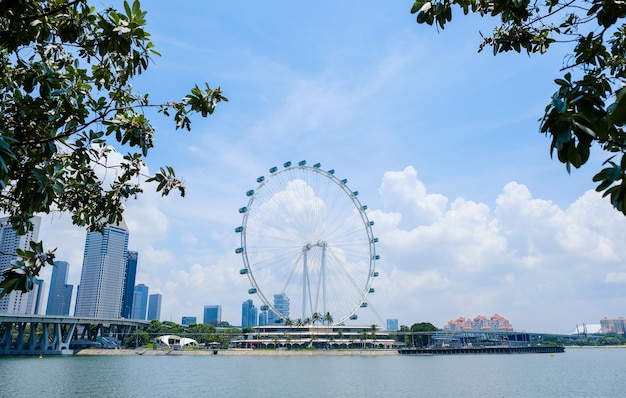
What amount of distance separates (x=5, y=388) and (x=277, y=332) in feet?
340

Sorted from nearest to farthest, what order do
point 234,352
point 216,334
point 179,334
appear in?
point 234,352
point 216,334
point 179,334

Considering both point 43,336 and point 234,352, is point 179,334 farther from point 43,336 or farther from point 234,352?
point 43,336

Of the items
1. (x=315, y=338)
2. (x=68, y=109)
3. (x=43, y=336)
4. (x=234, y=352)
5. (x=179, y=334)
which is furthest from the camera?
(x=179, y=334)

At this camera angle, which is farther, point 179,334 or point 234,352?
point 179,334

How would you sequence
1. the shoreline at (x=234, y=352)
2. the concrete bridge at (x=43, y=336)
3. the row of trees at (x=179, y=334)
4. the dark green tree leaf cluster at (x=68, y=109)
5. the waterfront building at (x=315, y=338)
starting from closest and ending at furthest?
1. the dark green tree leaf cluster at (x=68, y=109)
2. the concrete bridge at (x=43, y=336)
3. the shoreline at (x=234, y=352)
4. the waterfront building at (x=315, y=338)
5. the row of trees at (x=179, y=334)

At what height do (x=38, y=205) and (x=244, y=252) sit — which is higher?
(x=244, y=252)

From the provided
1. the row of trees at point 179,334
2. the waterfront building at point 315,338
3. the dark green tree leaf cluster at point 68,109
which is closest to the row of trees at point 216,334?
the row of trees at point 179,334

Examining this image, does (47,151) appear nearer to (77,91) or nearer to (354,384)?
(77,91)

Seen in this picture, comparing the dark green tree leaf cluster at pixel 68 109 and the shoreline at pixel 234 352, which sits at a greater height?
the dark green tree leaf cluster at pixel 68 109

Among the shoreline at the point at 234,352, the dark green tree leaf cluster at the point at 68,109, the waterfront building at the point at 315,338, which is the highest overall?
the dark green tree leaf cluster at the point at 68,109

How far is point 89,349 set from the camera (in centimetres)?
11906

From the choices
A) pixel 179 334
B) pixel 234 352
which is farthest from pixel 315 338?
pixel 179 334

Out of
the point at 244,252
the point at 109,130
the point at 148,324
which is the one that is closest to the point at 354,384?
the point at 244,252

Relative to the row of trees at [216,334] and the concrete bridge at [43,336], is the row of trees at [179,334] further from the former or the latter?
the concrete bridge at [43,336]
